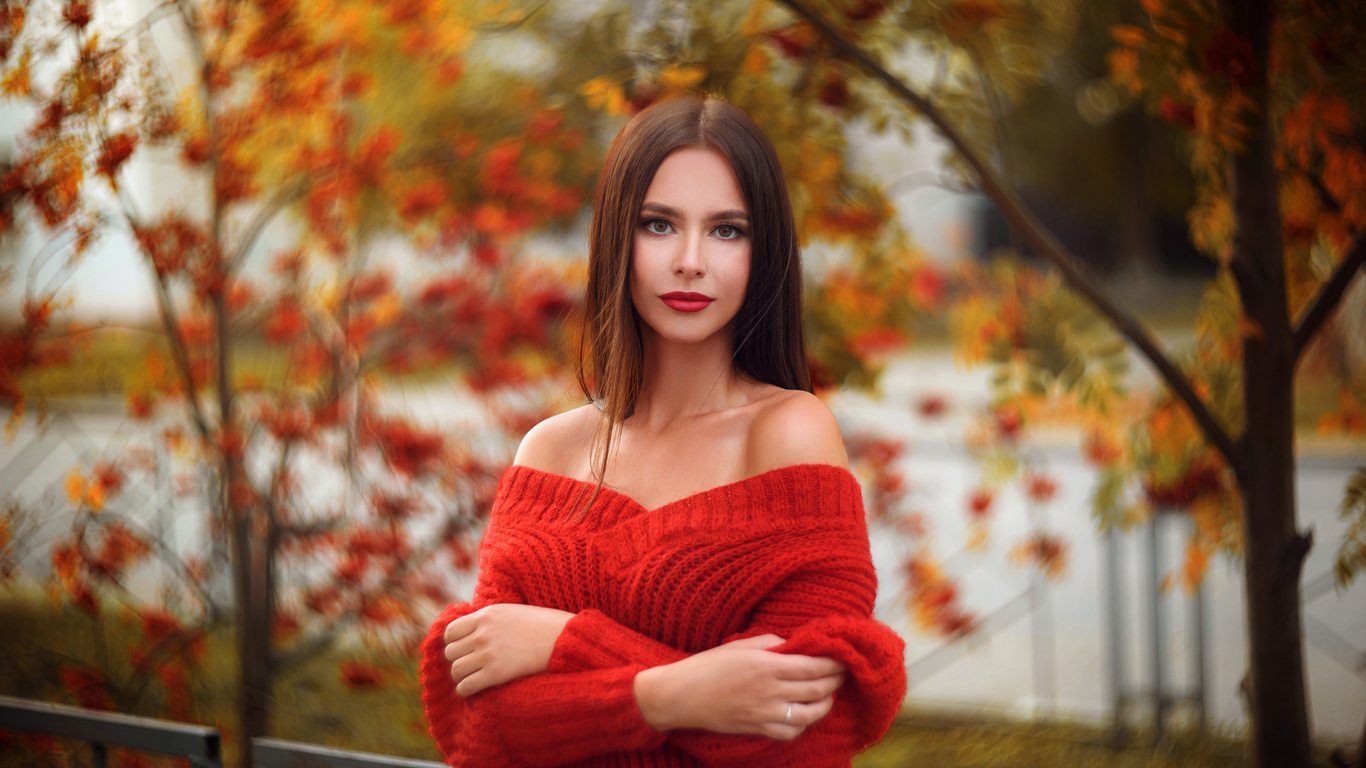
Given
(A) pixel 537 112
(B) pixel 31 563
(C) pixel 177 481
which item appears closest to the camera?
(A) pixel 537 112

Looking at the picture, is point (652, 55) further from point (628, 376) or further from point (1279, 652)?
point (1279, 652)

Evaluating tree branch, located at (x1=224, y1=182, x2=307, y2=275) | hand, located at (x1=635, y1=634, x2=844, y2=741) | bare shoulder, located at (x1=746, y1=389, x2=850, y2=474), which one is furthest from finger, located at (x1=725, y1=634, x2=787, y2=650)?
tree branch, located at (x1=224, y1=182, x2=307, y2=275)

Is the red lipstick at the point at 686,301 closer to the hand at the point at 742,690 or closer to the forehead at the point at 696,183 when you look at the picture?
the forehead at the point at 696,183

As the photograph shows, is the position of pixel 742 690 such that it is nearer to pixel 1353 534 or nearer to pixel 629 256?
pixel 629 256

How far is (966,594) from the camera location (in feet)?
19.1

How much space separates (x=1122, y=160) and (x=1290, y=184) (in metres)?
Answer: 10.0

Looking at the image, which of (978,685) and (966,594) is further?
(966,594)

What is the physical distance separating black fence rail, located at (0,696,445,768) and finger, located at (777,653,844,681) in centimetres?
82

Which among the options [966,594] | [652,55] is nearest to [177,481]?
[652,55]

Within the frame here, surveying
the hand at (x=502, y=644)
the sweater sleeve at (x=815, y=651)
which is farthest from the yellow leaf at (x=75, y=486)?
the sweater sleeve at (x=815, y=651)

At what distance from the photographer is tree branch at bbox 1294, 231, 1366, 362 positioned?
1997 mm

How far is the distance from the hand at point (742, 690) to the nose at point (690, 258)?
459mm

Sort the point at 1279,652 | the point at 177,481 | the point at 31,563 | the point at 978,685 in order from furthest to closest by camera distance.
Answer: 1. the point at 31,563
2. the point at 978,685
3. the point at 177,481
4. the point at 1279,652

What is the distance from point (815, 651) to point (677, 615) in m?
0.19
